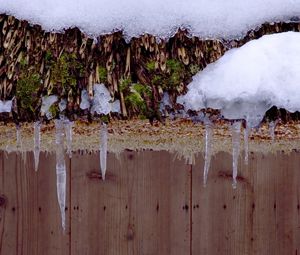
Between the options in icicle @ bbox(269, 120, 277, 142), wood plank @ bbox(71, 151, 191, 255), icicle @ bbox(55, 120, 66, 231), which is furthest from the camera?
wood plank @ bbox(71, 151, 191, 255)

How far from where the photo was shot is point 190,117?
80.9 inches

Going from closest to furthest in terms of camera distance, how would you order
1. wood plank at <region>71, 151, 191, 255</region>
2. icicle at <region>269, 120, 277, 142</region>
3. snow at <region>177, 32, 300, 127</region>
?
snow at <region>177, 32, 300, 127</region> → icicle at <region>269, 120, 277, 142</region> → wood plank at <region>71, 151, 191, 255</region>

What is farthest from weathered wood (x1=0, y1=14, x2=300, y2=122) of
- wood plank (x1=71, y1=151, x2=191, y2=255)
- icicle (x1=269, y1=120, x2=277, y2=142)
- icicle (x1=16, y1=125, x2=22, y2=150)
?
wood plank (x1=71, y1=151, x2=191, y2=255)

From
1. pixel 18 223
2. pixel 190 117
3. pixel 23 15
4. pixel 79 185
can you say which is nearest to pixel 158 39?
pixel 190 117

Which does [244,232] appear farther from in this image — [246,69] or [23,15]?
[23,15]

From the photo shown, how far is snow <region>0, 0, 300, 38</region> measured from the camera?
6.57 ft

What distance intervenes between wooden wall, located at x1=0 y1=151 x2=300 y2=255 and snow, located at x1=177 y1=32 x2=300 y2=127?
2.67 ft

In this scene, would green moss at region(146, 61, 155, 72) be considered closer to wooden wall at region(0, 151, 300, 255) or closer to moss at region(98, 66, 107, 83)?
moss at region(98, 66, 107, 83)

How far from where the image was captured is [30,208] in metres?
2.79

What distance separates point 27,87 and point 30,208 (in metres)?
0.92

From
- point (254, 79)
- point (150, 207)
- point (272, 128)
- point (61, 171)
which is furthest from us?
point (150, 207)

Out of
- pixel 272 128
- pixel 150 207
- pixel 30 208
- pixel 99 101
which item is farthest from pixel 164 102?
pixel 30 208

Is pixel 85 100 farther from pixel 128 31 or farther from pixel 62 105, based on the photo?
pixel 128 31

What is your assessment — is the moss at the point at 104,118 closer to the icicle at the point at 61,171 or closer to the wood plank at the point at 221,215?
the icicle at the point at 61,171
